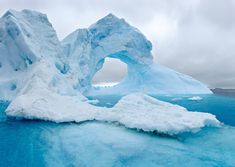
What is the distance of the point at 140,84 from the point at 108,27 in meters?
9.92

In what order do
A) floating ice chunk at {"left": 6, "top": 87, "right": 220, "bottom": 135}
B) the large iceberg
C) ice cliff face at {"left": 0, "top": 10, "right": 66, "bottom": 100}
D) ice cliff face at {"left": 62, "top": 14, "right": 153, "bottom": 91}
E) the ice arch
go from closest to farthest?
floating ice chunk at {"left": 6, "top": 87, "right": 220, "bottom": 135} → the large iceberg → ice cliff face at {"left": 0, "top": 10, "right": 66, "bottom": 100} → the ice arch → ice cliff face at {"left": 62, "top": 14, "right": 153, "bottom": 91}

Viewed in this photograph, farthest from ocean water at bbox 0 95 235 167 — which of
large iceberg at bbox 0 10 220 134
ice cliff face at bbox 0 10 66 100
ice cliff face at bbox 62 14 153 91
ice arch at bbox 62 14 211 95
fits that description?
ice cliff face at bbox 62 14 153 91

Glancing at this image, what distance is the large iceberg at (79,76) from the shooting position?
764cm

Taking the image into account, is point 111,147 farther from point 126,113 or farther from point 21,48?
point 21,48

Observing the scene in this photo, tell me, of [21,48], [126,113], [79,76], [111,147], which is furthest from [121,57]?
[111,147]

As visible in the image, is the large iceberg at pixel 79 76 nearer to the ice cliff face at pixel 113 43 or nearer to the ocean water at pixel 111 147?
the ice cliff face at pixel 113 43

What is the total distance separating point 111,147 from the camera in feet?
17.5

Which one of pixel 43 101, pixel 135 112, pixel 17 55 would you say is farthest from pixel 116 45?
pixel 135 112

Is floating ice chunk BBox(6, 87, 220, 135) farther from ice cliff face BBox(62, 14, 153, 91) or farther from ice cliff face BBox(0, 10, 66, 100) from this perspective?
ice cliff face BBox(62, 14, 153, 91)

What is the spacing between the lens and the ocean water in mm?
4492

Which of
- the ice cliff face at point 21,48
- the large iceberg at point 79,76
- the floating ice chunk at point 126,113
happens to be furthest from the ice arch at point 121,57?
the floating ice chunk at point 126,113

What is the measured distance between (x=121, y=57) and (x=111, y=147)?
26.9 m

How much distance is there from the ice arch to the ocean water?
13.7 meters

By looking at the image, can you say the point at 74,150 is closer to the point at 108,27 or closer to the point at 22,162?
the point at 22,162
